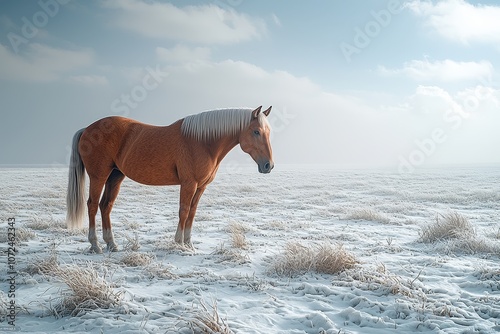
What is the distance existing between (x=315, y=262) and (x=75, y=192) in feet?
14.6

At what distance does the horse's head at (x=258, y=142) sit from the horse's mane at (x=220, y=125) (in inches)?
4.0

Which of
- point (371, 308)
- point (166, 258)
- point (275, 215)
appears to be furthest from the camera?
point (275, 215)

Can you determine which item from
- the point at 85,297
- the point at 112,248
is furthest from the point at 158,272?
the point at 112,248

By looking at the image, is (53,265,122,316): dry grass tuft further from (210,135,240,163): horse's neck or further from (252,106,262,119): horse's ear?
(252,106,262,119): horse's ear

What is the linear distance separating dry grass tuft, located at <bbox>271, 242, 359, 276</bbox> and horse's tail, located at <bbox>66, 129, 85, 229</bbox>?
12.4 ft

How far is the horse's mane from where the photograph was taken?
5260mm

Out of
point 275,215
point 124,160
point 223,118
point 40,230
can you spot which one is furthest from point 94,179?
point 275,215

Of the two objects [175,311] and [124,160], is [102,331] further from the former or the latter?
[124,160]

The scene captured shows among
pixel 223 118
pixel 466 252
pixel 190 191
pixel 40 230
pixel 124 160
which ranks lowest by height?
pixel 40 230

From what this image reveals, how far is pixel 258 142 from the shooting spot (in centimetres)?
511

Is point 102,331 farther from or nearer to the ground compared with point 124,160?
nearer to the ground

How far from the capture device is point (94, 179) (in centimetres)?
537

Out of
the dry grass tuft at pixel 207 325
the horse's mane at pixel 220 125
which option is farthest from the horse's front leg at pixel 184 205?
the dry grass tuft at pixel 207 325

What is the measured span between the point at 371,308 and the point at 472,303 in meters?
1.10
